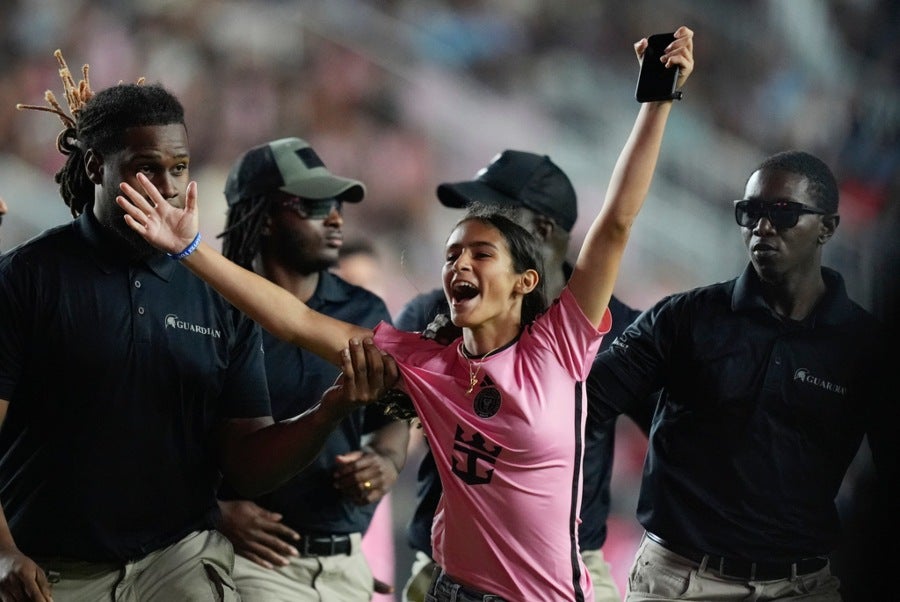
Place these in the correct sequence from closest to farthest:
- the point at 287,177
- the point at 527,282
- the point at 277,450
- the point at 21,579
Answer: the point at 21,579 → the point at 527,282 → the point at 277,450 → the point at 287,177

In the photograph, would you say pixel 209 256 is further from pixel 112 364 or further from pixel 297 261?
pixel 297 261

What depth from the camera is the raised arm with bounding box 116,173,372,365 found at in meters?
2.16

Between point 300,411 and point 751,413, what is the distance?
1140 mm

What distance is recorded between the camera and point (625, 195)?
6.98ft

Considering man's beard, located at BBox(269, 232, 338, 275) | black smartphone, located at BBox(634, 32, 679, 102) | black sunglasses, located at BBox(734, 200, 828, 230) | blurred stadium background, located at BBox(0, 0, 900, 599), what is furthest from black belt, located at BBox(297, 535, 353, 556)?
blurred stadium background, located at BBox(0, 0, 900, 599)

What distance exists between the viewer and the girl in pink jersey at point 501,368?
2.12m

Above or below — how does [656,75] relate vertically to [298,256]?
above

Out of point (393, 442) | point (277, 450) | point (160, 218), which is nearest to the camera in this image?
point (160, 218)

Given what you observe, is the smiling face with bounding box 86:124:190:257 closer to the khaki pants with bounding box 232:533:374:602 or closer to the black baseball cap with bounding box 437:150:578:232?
the khaki pants with bounding box 232:533:374:602

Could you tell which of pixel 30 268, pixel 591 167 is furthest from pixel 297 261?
pixel 591 167

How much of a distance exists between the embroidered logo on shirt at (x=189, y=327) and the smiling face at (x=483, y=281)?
0.54 m

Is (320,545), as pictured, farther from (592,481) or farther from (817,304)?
(817,304)

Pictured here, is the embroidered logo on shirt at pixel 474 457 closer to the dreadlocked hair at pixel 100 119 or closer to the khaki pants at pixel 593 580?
the dreadlocked hair at pixel 100 119

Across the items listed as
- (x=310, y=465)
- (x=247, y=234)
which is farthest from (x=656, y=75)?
(x=247, y=234)
